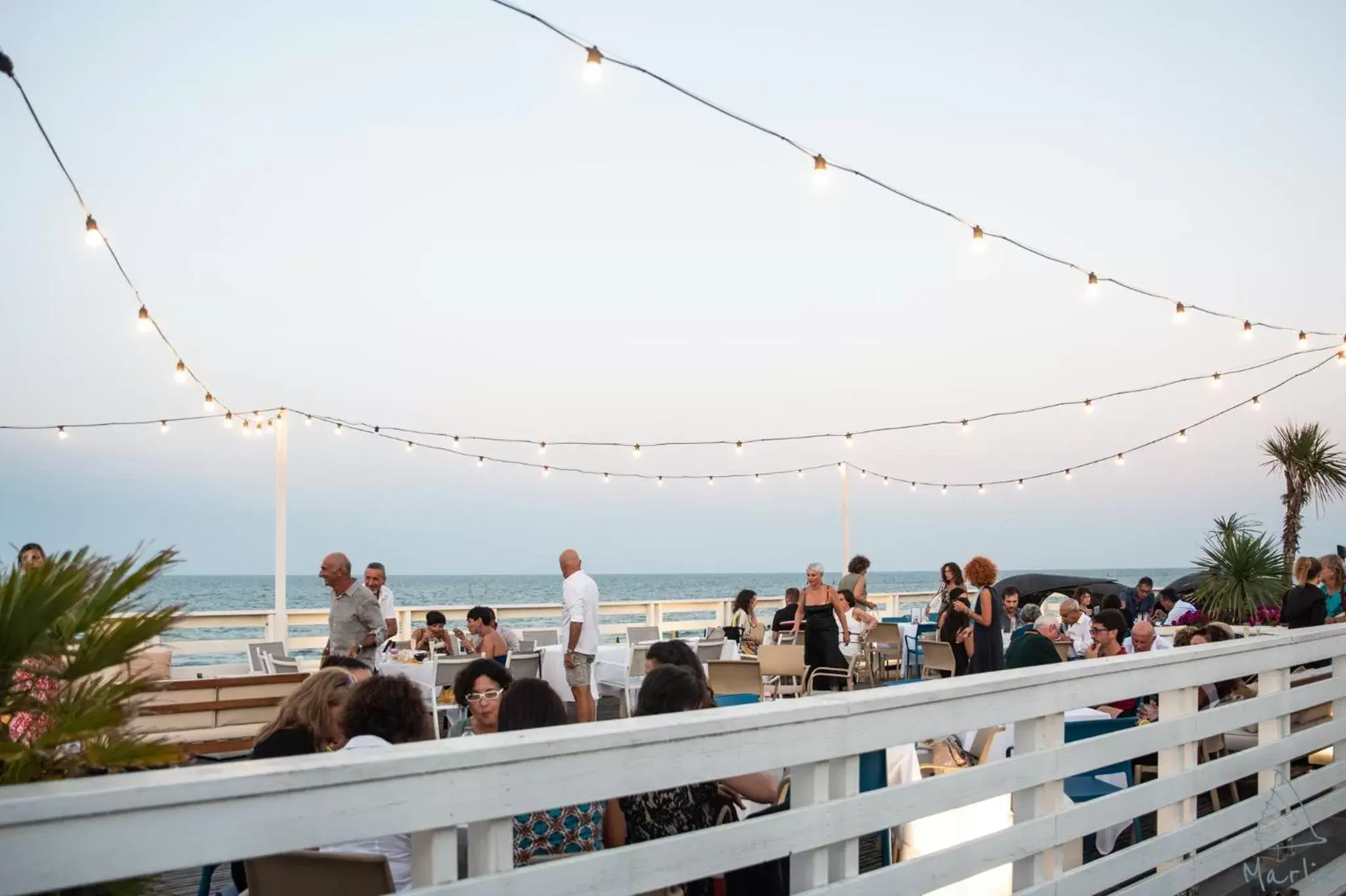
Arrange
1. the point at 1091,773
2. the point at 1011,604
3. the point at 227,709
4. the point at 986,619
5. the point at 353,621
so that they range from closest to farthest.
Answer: the point at 1091,773 → the point at 353,621 → the point at 227,709 → the point at 986,619 → the point at 1011,604

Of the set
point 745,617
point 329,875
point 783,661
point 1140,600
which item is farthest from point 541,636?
point 329,875

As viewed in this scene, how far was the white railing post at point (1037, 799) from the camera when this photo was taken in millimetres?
2576

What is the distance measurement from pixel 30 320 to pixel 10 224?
316cm

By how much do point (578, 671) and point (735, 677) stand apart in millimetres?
1205

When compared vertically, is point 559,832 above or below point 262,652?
above

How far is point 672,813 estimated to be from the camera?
9.42 feet

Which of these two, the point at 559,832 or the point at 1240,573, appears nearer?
the point at 559,832

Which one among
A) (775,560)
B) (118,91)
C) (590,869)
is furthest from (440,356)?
(775,560)

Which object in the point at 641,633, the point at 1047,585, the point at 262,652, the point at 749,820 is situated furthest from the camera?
the point at 1047,585

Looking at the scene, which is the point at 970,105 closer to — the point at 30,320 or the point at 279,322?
the point at 279,322

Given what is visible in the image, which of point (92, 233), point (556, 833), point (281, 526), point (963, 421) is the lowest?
point (556, 833)

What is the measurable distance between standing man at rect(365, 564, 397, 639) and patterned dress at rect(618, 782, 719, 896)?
4907 millimetres

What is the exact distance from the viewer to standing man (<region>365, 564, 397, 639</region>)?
7.95m

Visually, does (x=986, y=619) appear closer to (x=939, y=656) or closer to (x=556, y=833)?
(x=939, y=656)
